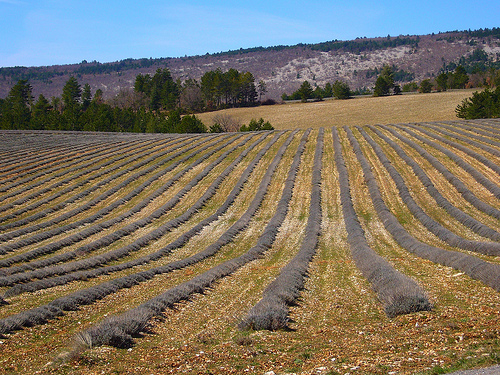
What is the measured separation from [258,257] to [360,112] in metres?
80.2

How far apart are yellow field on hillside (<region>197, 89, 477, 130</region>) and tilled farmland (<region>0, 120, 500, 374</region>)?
34.7m

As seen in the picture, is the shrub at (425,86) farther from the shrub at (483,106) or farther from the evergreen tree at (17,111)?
the evergreen tree at (17,111)

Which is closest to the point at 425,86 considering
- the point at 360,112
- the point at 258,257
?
the point at 360,112

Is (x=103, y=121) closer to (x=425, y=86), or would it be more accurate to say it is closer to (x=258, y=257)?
(x=258, y=257)

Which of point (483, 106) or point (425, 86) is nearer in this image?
point (483, 106)

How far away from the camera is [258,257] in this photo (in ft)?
63.2

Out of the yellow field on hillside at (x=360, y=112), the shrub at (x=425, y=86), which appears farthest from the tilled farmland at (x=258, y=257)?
the shrub at (x=425, y=86)

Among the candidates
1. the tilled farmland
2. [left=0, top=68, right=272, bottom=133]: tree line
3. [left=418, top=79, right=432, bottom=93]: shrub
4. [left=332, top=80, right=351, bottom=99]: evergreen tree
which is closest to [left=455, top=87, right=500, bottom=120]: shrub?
the tilled farmland

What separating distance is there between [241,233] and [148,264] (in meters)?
6.40

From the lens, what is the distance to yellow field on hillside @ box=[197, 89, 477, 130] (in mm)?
82062

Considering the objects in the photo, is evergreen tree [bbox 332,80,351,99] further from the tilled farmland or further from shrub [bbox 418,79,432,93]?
the tilled farmland

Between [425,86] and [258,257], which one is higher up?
[425,86]

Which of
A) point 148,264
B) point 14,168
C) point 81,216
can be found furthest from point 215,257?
point 14,168

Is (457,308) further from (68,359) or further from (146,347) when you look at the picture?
(68,359)
